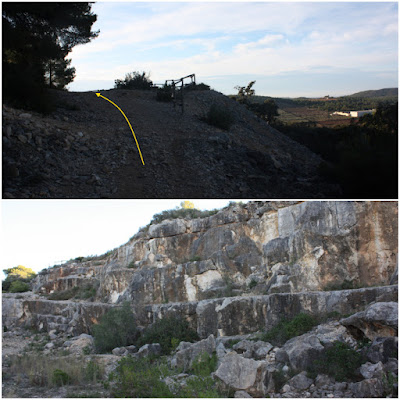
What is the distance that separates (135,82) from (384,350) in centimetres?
1917

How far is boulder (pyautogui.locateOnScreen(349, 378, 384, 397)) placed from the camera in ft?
22.6

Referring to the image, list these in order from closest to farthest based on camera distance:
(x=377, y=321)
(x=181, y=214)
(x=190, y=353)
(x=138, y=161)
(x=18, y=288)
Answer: (x=377, y=321)
(x=190, y=353)
(x=138, y=161)
(x=181, y=214)
(x=18, y=288)

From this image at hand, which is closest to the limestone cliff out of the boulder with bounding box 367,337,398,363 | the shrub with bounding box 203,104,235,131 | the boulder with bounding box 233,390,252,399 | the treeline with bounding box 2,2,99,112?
the shrub with bounding box 203,104,235,131

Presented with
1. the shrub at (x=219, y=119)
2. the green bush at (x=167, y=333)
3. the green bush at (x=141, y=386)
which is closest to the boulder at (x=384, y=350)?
the green bush at (x=141, y=386)

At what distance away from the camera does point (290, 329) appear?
34.2 feet

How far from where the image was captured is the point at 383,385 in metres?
6.94

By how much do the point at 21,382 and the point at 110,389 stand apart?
8.53 ft

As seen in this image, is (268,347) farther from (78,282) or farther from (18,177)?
(78,282)

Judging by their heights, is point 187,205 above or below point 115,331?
above

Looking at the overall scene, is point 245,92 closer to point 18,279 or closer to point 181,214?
point 181,214

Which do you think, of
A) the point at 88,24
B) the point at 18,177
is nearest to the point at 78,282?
the point at 88,24

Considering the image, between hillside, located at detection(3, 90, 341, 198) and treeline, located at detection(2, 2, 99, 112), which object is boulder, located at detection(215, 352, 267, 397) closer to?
hillside, located at detection(3, 90, 341, 198)

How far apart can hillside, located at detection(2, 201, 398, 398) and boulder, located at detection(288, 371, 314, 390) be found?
0.08 ft

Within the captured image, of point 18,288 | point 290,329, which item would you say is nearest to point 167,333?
point 290,329
